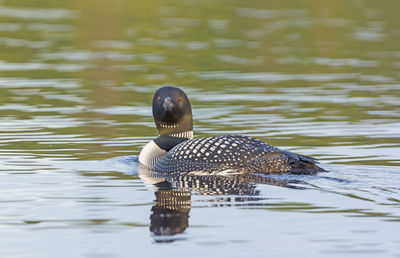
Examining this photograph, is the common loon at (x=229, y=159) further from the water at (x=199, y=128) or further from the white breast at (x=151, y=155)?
the water at (x=199, y=128)

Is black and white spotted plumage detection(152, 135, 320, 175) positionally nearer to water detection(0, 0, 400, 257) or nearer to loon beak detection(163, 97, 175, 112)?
water detection(0, 0, 400, 257)

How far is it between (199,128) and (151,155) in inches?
82.5

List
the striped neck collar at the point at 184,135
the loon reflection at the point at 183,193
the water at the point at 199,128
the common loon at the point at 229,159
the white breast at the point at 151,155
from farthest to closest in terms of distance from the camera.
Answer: the striped neck collar at the point at 184,135, the white breast at the point at 151,155, the common loon at the point at 229,159, the loon reflection at the point at 183,193, the water at the point at 199,128

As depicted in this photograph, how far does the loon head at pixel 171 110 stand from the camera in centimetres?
807

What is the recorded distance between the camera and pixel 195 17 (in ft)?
72.6

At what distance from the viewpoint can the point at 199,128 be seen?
10.1 metres

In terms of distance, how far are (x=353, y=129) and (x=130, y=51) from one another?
8012 millimetres

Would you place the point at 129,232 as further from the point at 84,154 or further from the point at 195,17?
the point at 195,17

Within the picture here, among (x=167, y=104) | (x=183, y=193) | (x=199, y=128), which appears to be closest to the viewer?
(x=183, y=193)

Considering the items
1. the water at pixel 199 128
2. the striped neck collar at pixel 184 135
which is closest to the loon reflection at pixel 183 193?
the water at pixel 199 128

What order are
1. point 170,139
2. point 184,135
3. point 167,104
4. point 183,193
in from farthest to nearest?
point 184,135, point 170,139, point 167,104, point 183,193

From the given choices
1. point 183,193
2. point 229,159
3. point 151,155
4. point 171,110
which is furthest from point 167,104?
point 183,193

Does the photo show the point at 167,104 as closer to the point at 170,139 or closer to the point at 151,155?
the point at 170,139

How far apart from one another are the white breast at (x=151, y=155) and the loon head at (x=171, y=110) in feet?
0.76
